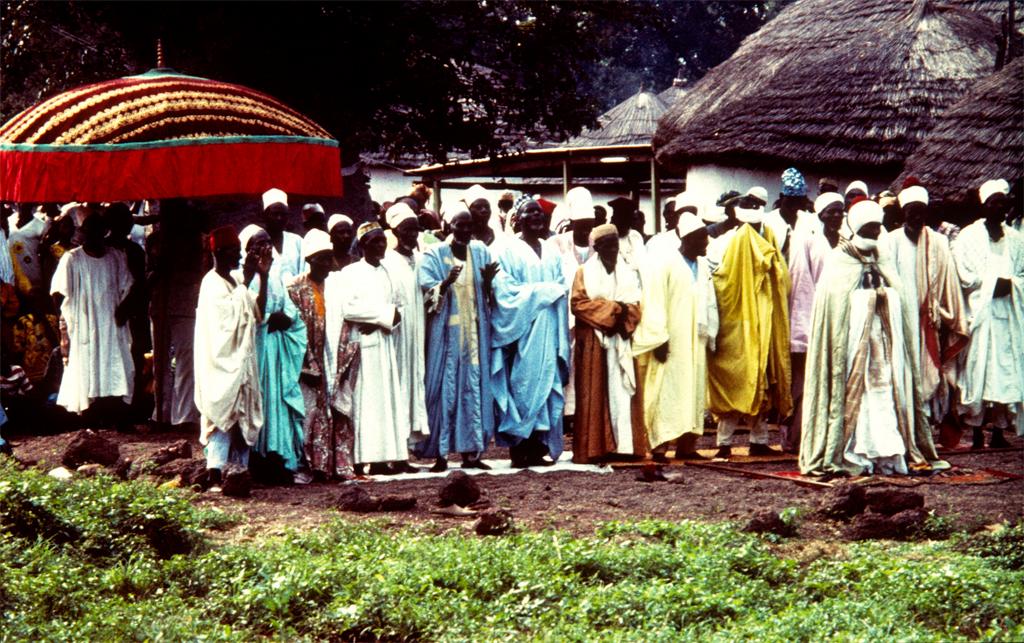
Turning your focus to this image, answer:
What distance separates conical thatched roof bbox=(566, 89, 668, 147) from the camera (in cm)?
2875

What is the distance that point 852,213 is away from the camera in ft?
36.1

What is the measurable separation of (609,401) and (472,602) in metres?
4.82

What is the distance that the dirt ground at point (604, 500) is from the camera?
9.05 metres

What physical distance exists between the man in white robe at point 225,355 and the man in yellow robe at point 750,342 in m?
3.82

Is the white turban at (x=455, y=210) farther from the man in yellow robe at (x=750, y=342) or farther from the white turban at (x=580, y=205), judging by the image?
the man in yellow robe at (x=750, y=342)

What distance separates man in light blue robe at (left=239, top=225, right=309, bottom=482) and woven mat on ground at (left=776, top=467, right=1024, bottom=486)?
3.44 metres

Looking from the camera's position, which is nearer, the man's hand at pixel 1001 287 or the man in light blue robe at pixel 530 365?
the man in light blue robe at pixel 530 365

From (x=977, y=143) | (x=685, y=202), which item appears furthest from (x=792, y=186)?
(x=977, y=143)

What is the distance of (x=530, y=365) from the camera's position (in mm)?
11602

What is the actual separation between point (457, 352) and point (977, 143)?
7663mm

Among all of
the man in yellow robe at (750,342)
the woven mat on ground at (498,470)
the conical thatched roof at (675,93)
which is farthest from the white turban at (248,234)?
the conical thatched roof at (675,93)

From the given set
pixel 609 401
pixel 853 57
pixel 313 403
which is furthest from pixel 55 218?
pixel 853 57

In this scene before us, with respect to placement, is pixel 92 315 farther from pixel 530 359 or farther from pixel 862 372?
pixel 862 372

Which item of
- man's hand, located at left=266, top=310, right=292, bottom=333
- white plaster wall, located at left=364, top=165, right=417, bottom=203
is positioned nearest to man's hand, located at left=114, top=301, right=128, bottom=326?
man's hand, located at left=266, top=310, right=292, bottom=333
